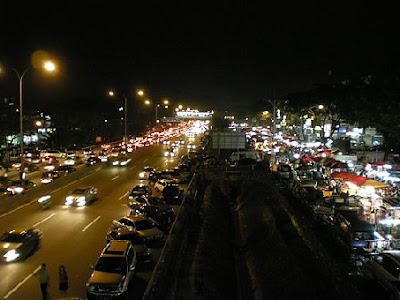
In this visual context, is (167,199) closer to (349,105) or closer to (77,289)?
(77,289)

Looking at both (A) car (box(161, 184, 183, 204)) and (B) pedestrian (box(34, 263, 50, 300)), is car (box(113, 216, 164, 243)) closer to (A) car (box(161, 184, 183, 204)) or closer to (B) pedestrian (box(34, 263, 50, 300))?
(B) pedestrian (box(34, 263, 50, 300))

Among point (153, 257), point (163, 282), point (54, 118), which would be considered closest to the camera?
point (163, 282)

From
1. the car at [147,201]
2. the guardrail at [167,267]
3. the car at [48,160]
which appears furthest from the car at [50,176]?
the guardrail at [167,267]

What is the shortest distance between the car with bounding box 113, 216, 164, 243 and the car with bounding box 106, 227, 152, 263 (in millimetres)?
1020

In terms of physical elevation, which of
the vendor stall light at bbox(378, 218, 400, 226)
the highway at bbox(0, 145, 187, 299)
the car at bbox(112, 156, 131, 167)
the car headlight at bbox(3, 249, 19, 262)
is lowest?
the highway at bbox(0, 145, 187, 299)

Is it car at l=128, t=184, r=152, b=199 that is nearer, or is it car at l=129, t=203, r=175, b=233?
car at l=129, t=203, r=175, b=233

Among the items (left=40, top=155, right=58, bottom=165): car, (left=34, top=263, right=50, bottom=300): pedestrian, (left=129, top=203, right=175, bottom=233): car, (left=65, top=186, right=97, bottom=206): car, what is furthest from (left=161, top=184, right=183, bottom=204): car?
(left=40, top=155, right=58, bottom=165): car

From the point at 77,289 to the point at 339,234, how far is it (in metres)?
12.5

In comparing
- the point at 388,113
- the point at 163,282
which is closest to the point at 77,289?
the point at 163,282

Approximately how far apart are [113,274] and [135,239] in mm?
4475

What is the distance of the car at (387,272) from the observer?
46.3 ft

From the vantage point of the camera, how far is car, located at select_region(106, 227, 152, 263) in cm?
1805

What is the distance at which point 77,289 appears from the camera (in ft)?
49.3

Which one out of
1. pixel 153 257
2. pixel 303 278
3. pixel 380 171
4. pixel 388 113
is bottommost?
pixel 303 278
